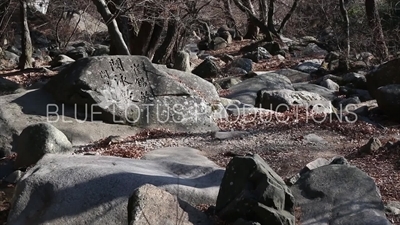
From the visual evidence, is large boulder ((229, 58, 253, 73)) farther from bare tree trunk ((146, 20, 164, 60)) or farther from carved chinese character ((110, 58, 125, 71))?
carved chinese character ((110, 58, 125, 71))

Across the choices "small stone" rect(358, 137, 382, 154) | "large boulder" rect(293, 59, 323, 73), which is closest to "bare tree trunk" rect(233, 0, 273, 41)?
"large boulder" rect(293, 59, 323, 73)

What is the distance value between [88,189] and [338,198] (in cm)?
237

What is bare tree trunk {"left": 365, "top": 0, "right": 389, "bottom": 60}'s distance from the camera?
53.8ft

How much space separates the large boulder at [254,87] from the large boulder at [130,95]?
3.05m

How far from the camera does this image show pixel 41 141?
26.0 feet

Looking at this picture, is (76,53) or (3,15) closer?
(3,15)

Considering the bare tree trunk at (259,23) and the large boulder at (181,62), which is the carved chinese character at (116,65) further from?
the bare tree trunk at (259,23)

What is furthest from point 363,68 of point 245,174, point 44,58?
point 245,174

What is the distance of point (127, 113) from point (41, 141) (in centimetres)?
203

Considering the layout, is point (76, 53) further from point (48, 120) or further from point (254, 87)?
point (48, 120)

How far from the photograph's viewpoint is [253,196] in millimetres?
5020

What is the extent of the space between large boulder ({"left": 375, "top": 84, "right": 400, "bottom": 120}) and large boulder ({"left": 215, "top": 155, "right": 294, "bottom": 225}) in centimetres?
583

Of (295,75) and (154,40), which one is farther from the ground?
(154,40)

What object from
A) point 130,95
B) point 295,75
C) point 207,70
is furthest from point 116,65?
point 295,75
